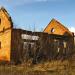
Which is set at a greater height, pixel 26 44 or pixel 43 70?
pixel 26 44

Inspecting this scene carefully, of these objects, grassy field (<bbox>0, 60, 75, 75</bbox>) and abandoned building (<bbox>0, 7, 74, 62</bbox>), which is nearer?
grassy field (<bbox>0, 60, 75, 75</bbox>)

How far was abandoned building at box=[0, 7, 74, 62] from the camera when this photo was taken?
30078mm

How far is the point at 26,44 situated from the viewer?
99.3 ft

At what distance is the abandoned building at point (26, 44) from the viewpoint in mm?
30078

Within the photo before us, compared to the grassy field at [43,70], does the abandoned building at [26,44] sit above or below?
above

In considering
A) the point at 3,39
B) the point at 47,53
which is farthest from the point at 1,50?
the point at 47,53

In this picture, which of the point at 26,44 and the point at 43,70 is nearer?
the point at 43,70

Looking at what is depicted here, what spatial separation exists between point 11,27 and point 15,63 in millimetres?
4292

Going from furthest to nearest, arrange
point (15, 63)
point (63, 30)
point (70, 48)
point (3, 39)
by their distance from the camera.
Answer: point (63, 30), point (70, 48), point (3, 39), point (15, 63)

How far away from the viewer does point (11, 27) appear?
101 ft

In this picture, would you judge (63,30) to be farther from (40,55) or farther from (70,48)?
(40,55)

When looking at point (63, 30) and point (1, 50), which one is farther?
point (63, 30)

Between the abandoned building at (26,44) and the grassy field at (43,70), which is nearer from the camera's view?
the grassy field at (43,70)

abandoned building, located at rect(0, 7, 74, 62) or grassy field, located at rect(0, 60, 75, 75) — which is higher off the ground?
abandoned building, located at rect(0, 7, 74, 62)
